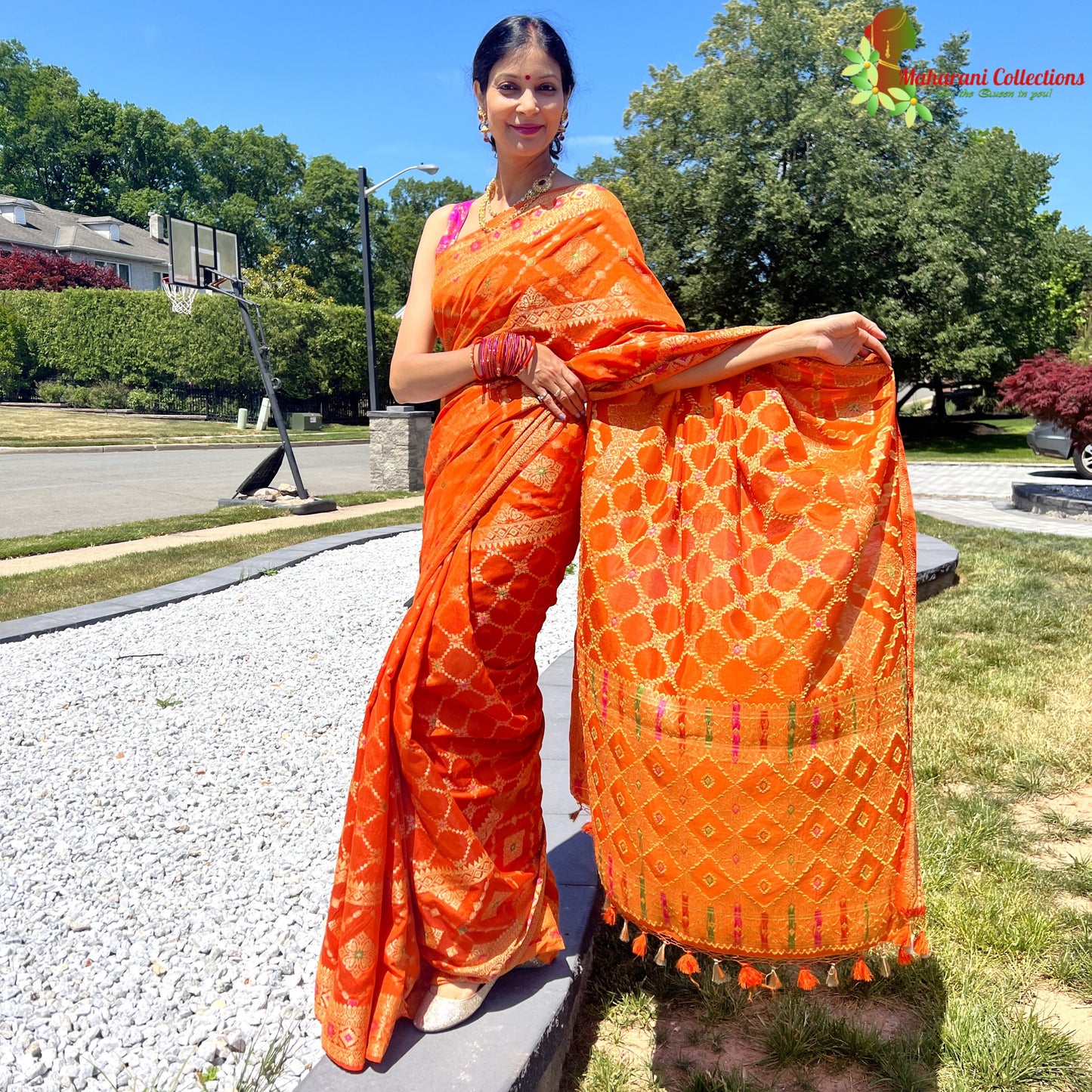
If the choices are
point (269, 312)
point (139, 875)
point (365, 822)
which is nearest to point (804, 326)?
point (365, 822)

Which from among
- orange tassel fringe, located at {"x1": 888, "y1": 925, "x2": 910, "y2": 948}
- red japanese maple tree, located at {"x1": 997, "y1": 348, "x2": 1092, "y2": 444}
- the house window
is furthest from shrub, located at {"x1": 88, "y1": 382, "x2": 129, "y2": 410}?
orange tassel fringe, located at {"x1": 888, "y1": 925, "x2": 910, "y2": 948}

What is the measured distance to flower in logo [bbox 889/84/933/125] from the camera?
83.6 ft

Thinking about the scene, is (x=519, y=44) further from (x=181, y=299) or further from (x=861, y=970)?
(x=181, y=299)

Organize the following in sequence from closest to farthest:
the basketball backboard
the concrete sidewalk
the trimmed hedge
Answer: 1. the concrete sidewalk
2. the basketball backboard
3. the trimmed hedge

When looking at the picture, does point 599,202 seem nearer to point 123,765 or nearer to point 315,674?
point 123,765

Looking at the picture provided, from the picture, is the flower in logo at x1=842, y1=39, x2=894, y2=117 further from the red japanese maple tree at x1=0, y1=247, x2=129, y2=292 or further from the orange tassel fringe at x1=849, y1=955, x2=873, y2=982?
the red japanese maple tree at x1=0, y1=247, x2=129, y2=292

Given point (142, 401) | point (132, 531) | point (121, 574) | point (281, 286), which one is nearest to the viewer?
point (121, 574)

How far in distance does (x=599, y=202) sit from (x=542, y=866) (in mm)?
1386

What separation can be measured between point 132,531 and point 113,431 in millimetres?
16301

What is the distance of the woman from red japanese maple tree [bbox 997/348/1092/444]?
12012mm

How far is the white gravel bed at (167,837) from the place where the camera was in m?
1.97

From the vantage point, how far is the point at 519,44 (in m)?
1.85

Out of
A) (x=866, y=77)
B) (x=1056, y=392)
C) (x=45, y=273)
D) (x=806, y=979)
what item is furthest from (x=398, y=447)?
(x=45, y=273)

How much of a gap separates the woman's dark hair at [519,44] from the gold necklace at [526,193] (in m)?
0.10
